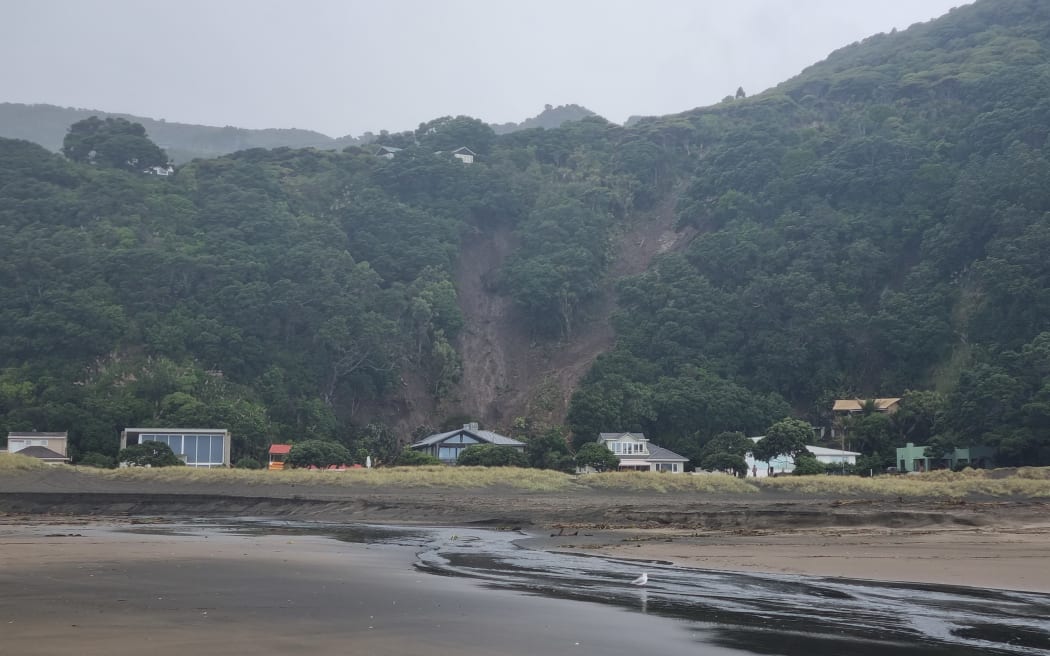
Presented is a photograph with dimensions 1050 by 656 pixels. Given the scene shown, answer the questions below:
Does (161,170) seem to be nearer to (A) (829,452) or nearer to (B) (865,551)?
(A) (829,452)

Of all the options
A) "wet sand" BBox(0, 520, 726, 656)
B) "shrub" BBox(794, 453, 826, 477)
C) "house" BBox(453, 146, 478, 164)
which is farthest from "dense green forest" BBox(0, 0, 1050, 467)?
"wet sand" BBox(0, 520, 726, 656)

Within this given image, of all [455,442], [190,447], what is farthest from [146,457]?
[455,442]

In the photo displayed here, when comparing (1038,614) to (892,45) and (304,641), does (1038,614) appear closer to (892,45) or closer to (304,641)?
(304,641)

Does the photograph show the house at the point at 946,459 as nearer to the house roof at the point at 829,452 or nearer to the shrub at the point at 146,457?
the house roof at the point at 829,452

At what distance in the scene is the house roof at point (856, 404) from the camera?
230ft

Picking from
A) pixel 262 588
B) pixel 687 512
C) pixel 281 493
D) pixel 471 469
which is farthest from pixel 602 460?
pixel 262 588

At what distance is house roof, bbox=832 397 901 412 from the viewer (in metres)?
70.1

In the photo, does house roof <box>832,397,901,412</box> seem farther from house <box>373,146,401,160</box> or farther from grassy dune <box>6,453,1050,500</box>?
house <box>373,146,401,160</box>

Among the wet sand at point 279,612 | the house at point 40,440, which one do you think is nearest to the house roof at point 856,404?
the house at point 40,440

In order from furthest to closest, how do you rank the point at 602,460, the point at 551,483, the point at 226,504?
1. the point at 602,460
2. the point at 551,483
3. the point at 226,504

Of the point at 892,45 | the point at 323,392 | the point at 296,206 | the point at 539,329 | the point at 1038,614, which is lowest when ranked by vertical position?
the point at 1038,614

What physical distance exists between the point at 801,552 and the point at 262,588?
37.6ft

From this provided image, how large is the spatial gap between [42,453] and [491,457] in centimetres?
2541

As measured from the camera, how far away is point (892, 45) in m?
141
